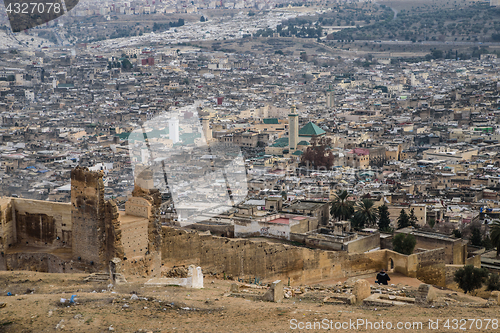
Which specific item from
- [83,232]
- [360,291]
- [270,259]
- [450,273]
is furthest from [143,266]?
[450,273]

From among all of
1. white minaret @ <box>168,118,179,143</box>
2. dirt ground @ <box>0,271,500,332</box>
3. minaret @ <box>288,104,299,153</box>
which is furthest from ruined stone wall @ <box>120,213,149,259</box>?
minaret @ <box>288,104,299,153</box>

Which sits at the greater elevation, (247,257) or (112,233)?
(112,233)

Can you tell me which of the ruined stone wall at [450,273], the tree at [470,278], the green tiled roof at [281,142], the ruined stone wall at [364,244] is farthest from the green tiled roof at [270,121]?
the tree at [470,278]

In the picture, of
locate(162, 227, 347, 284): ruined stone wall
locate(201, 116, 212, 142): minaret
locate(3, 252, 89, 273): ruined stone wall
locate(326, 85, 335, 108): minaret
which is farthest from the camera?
locate(326, 85, 335, 108): minaret

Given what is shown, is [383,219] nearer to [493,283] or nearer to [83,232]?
[493,283]

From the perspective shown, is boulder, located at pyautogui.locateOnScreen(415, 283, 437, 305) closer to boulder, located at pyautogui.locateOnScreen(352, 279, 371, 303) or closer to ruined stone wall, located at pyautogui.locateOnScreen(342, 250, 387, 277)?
boulder, located at pyautogui.locateOnScreen(352, 279, 371, 303)
